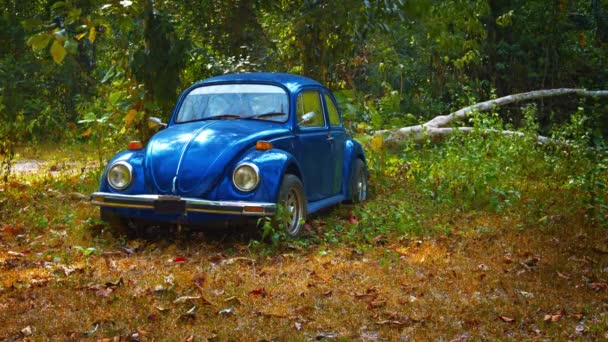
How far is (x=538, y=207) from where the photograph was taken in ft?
26.6

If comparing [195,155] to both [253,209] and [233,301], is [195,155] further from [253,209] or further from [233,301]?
[233,301]

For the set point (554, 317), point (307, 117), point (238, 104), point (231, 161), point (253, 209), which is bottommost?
point (554, 317)

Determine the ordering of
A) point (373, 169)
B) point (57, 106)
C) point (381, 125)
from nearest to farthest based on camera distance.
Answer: point (373, 169) → point (381, 125) → point (57, 106)

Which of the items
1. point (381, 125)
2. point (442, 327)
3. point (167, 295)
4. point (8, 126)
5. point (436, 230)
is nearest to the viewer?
point (442, 327)

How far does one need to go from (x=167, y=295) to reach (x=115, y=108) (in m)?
6.57

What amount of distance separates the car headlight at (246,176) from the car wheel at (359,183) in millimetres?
2640

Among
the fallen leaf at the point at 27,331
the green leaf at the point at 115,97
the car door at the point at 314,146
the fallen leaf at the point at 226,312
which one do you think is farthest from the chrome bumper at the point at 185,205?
the green leaf at the point at 115,97

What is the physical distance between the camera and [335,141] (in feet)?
30.2

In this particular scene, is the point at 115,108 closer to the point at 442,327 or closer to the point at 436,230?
the point at 436,230

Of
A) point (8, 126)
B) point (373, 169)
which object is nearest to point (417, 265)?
point (373, 169)

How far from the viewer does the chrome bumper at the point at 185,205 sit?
22.8ft

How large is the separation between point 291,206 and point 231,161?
829mm

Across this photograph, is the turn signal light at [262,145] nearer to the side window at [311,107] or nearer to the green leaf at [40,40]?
the side window at [311,107]

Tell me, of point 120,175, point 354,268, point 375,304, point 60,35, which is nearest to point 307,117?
point 120,175
